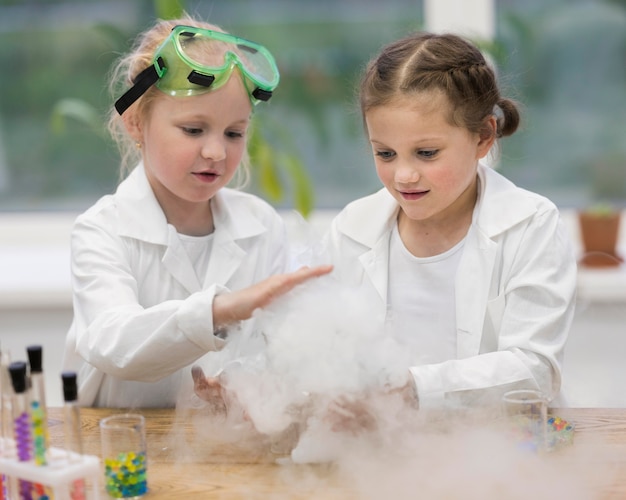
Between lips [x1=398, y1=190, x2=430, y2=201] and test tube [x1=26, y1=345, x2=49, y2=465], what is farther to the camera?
lips [x1=398, y1=190, x2=430, y2=201]

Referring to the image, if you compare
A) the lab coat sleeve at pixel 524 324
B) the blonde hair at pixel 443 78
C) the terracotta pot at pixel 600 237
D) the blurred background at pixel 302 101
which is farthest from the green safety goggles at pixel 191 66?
the terracotta pot at pixel 600 237

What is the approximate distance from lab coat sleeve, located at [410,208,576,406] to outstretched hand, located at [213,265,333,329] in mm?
238

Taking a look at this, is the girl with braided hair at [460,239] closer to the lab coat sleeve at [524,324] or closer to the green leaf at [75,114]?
the lab coat sleeve at [524,324]

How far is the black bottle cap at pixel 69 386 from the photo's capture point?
1226 millimetres

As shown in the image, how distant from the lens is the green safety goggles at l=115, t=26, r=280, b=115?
71.4 inches

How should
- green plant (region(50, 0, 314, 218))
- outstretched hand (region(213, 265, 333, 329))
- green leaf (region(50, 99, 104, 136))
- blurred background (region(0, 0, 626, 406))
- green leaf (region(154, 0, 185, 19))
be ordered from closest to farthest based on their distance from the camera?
1. outstretched hand (region(213, 265, 333, 329))
2. green leaf (region(154, 0, 185, 19))
3. green plant (region(50, 0, 314, 218))
4. green leaf (region(50, 99, 104, 136))
5. blurred background (region(0, 0, 626, 406))

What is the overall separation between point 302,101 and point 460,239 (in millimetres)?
1837

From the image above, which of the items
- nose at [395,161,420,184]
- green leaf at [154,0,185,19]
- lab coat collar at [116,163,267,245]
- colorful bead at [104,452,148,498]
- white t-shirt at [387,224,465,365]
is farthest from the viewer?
green leaf at [154,0,185,19]

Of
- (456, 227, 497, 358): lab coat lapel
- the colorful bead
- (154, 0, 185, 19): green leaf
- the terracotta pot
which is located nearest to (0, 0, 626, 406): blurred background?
the terracotta pot

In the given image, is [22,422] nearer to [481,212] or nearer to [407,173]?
[407,173]

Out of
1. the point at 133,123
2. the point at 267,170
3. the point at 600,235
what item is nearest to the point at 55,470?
the point at 133,123

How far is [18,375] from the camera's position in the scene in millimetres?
1207

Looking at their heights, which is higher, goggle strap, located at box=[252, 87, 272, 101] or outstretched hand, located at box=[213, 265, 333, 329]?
goggle strap, located at box=[252, 87, 272, 101]

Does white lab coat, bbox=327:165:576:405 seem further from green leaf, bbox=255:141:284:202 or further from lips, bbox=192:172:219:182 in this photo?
green leaf, bbox=255:141:284:202
